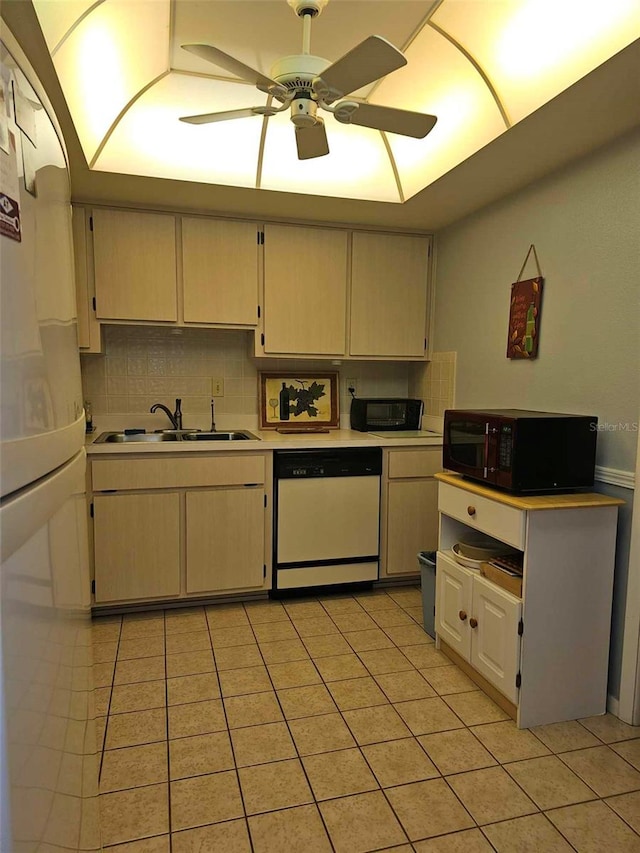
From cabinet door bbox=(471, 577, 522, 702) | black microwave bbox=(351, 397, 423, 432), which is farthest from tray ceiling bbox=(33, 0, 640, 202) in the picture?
cabinet door bbox=(471, 577, 522, 702)

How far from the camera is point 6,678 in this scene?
50 cm

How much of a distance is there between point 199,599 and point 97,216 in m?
2.26

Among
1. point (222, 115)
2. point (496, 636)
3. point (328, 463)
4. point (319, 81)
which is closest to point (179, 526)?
point (328, 463)

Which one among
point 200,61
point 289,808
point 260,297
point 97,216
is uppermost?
point 200,61

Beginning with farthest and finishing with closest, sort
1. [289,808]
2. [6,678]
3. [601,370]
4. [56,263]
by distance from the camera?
1. [601,370]
2. [289,808]
3. [56,263]
4. [6,678]

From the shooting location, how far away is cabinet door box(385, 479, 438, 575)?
11.0ft

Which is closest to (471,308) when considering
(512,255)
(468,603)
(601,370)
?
(512,255)

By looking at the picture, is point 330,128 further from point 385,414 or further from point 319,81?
point 385,414

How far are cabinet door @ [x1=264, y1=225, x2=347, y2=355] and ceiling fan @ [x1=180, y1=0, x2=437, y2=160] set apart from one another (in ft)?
4.28

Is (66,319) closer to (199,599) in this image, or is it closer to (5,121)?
(5,121)

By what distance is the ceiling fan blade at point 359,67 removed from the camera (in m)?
1.48

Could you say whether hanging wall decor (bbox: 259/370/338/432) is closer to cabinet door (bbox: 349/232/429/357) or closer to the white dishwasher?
cabinet door (bbox: 349/232/429/357)

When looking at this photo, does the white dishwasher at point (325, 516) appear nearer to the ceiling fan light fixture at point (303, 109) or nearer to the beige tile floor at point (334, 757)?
the beige tile floor at point (334, 757)

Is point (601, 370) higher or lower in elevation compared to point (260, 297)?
lower
